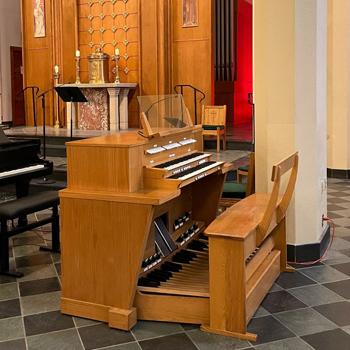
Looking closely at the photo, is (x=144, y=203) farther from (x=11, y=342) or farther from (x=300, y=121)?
(x=300, y=121)

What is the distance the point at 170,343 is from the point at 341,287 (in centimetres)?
143

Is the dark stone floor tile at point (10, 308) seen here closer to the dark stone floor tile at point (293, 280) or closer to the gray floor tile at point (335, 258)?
the dark stone floor tile at point (293, 280)

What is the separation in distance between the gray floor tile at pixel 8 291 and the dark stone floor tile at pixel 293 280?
6.03ft

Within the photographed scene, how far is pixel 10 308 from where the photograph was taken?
344cm

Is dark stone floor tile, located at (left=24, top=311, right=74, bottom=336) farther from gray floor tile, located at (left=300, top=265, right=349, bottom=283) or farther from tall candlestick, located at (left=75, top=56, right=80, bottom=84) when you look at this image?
tall candlestick, located at (left=75, top=56, right=80, bottom=84)

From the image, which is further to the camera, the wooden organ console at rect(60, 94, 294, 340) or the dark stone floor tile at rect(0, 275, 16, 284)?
the dark stone floor tile at rect(0, 275, 16, 284)

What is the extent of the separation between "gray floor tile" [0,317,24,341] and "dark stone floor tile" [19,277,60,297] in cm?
43

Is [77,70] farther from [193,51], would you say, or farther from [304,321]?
[304,321]

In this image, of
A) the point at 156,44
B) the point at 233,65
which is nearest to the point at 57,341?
the point at 156,44

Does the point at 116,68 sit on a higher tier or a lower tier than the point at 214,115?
higher

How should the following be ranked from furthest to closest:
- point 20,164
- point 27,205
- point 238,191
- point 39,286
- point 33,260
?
point 20,164
point 238,191
point 33,260
point 27,205
point 39,286

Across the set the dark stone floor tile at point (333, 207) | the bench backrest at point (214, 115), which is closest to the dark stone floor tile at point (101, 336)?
the dark stone floor tile at point (333, 207)

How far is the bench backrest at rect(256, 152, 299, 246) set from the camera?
3.09 meters

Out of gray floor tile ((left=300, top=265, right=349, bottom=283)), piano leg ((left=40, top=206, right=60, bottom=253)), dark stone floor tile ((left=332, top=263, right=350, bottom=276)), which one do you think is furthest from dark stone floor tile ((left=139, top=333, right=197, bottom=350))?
piano leg ((left=40, top=206, right=60, bottom=253))
